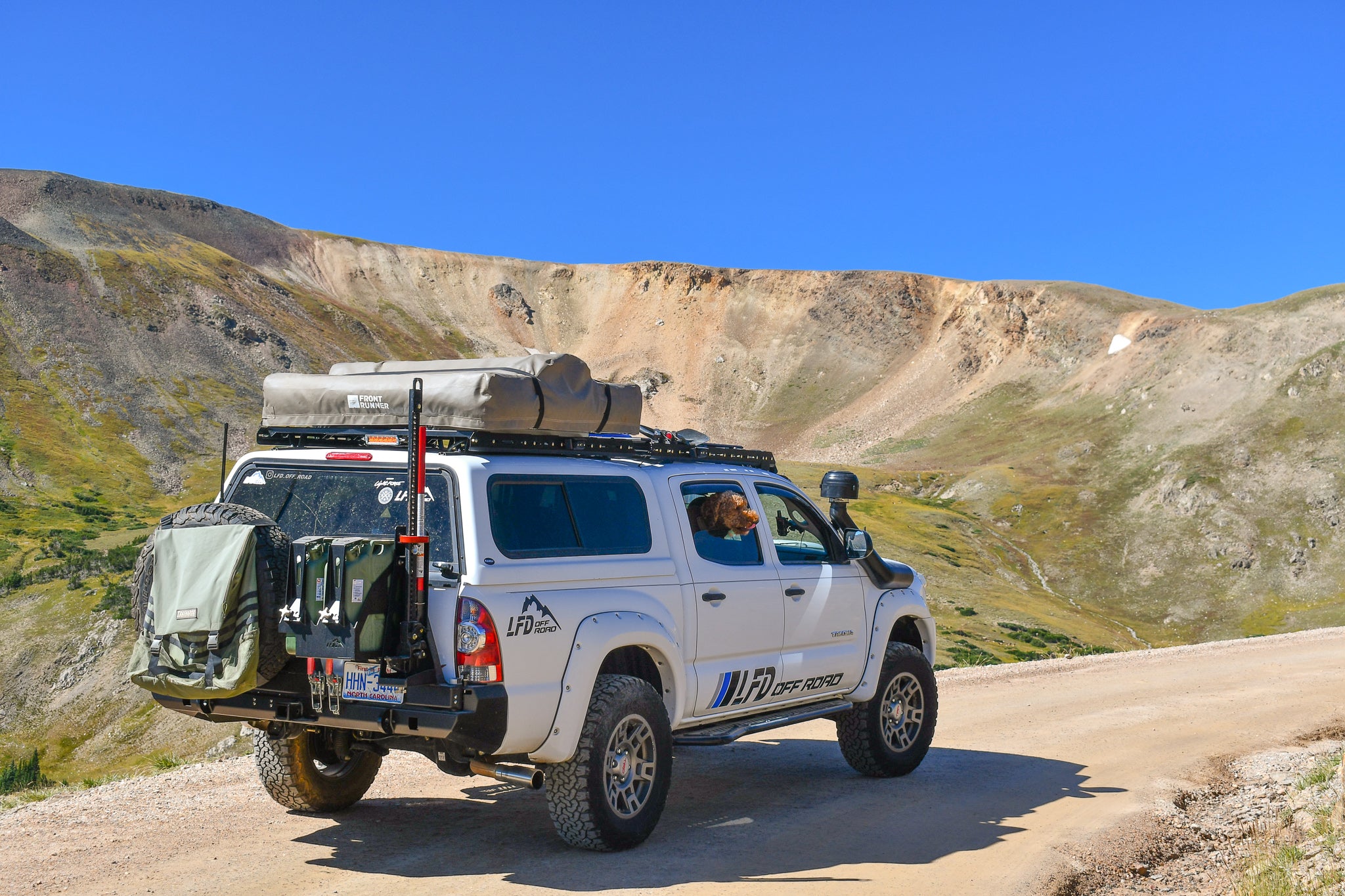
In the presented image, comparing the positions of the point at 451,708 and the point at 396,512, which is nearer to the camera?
the point at 451,708

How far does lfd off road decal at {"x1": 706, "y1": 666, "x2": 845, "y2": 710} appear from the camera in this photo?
713 centimetres

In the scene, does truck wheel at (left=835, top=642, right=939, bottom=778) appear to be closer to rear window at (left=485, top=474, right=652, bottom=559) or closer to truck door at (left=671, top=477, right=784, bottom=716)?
truck door at (left=671, top=477, right=784, bottom=716)

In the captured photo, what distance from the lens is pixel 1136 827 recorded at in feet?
24.6

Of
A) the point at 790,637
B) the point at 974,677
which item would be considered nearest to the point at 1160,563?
the point at 974,677

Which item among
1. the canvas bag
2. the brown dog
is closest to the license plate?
the canvas bag

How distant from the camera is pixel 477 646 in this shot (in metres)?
5.58

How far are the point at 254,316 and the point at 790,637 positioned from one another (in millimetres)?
75340

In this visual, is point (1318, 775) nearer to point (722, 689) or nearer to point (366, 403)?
point (722, 689)

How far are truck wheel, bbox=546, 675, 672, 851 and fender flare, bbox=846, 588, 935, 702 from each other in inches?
87.8

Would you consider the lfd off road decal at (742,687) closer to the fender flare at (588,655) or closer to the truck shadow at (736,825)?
the fender flare at (588,655)

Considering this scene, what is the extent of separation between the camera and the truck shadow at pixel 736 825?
6.24 metres

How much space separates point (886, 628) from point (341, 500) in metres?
4.28

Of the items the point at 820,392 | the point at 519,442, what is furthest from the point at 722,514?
the point at 820,392

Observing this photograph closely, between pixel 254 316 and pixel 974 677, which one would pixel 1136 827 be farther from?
pixel 254 316
